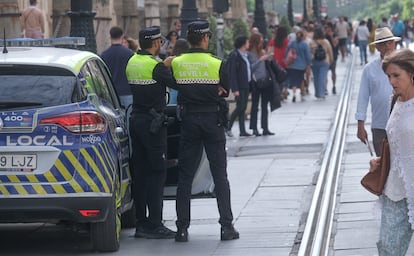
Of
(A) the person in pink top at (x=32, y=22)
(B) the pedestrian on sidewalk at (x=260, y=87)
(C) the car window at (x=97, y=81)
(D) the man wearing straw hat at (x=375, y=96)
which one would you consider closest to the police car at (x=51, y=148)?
(C) the car window at (x=97, y=81)

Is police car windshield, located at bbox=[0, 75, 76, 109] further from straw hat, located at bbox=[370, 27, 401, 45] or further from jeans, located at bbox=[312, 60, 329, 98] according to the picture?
jeans, located at bbox=[312, 60, 329, 98]

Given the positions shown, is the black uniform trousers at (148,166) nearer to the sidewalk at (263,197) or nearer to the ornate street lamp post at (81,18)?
the sidewalk at (263,197)

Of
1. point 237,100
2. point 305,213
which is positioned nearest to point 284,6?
point 237,100

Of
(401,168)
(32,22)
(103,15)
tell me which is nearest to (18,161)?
(401,168)

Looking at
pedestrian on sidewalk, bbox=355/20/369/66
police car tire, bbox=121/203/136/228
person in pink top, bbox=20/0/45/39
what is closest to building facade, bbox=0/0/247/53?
person in pink top, bbox=20/0/45/39

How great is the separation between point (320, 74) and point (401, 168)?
2470 cm

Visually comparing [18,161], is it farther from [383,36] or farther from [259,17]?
[259,17]

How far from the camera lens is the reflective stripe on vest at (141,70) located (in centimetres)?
1191

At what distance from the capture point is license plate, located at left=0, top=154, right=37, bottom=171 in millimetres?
10305

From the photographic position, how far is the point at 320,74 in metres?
32.6

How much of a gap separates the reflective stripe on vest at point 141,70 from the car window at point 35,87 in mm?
1337

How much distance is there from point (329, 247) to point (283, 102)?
2176 cm

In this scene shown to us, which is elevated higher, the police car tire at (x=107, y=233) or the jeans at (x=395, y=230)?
the jeans at (x=395, y=230)

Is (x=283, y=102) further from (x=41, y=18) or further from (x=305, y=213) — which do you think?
(x=305, y=213)
